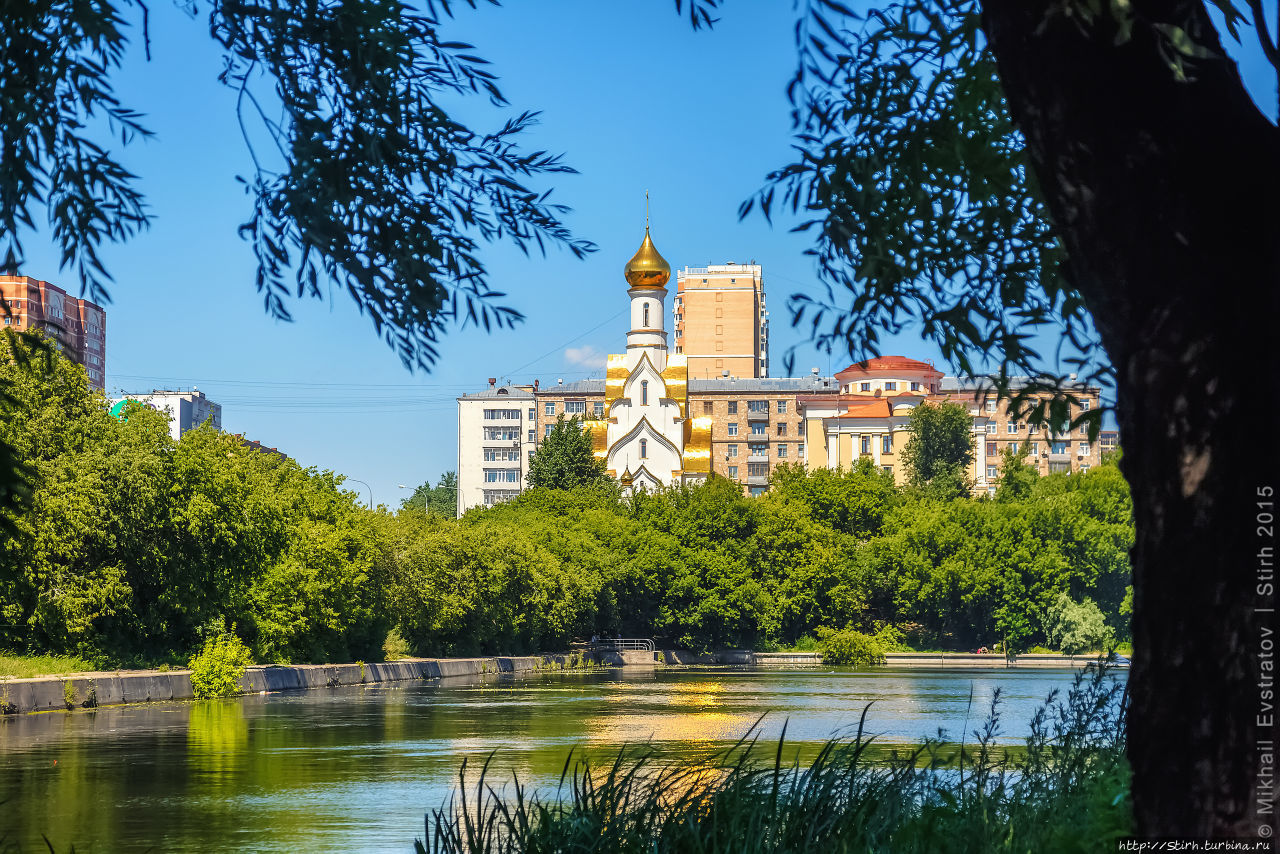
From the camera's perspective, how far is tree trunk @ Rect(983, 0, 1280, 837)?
4.79 meters

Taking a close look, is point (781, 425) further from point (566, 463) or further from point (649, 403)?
point (566, 463)

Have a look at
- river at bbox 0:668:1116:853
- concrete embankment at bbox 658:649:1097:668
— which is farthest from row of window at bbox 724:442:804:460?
river at bbox 0:668:1116:853

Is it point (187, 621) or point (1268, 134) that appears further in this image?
point (187, 621)

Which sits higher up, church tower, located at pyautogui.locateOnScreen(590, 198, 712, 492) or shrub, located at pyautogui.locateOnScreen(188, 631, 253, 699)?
church tower, located at pyautogui.locateOnScreen(590, 198, 712, 492)

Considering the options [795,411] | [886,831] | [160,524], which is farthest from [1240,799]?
[795,411]

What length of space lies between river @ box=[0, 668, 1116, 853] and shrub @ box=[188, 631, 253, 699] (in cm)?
81

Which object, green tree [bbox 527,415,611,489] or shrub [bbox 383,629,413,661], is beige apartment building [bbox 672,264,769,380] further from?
shrub [bbox 383,629,413,661]

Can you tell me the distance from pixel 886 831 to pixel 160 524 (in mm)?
30480

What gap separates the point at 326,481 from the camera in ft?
166

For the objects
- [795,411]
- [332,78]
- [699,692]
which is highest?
[795,411]

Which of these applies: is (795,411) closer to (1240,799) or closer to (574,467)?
(574,467)

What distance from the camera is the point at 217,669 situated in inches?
1385

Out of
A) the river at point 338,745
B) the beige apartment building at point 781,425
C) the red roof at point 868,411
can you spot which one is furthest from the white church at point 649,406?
the river at point 338,745

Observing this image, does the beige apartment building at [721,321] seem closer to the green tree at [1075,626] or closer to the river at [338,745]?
the green tree at [1075,626]
